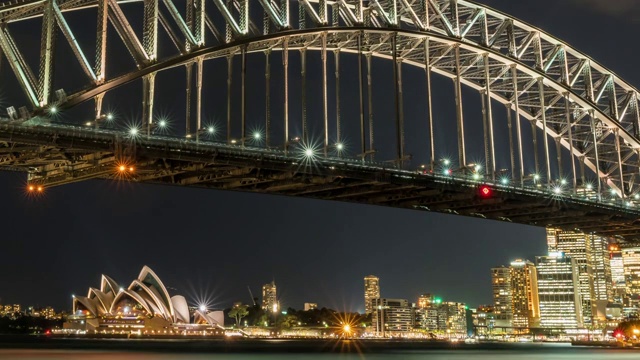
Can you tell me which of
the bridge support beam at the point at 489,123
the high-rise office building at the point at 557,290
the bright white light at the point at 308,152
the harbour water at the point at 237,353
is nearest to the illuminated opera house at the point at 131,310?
the harbour water at the point at 237,353

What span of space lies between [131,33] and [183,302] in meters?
89.1

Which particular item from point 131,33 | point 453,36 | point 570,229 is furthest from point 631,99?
point 131,33

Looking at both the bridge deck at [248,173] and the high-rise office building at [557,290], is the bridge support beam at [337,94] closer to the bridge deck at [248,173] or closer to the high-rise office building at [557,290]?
the bridge deck at [248,173]

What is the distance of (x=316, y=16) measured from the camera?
1853 inches

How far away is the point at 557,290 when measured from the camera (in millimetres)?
194375

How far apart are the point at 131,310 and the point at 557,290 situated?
119627mm

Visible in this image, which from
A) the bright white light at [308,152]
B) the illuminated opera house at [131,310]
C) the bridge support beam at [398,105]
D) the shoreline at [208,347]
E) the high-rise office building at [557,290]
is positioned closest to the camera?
the bright white light at [308,152]

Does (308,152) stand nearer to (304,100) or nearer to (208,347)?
(304,100)

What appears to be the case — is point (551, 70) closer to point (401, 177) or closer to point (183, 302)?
point (401, 177)

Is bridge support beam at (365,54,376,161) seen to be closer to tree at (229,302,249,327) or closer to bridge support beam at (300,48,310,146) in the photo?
bridge support beam at (300,48,310,146)

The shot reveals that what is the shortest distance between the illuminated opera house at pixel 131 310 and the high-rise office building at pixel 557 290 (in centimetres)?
10568

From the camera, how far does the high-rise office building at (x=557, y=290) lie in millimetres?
188562

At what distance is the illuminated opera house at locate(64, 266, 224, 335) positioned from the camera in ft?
354

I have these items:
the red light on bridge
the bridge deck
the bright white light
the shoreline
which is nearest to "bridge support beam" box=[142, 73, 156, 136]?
the bridge deck
